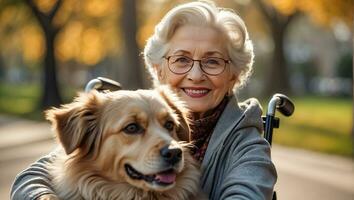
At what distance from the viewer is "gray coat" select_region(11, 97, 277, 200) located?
3.60 meters

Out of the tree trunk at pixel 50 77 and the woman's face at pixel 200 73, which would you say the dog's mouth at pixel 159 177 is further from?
the tree trunk at pixel 50 77

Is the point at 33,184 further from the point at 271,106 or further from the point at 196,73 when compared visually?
the point at 271,106

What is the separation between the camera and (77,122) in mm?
3791

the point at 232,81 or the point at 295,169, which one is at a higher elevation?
the point at 232,81

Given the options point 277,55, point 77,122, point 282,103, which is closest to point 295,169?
point 282,103

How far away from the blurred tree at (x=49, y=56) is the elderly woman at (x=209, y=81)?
21806 millimetres

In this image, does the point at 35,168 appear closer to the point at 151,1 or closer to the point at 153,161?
the point at 153,161

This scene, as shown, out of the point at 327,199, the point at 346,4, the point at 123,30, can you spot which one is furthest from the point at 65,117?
the point at 123,30

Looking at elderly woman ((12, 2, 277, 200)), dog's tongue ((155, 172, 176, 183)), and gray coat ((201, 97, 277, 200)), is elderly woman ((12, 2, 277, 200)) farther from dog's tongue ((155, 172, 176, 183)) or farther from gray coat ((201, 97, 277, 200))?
dog's tongue ((155, 172, 176, 183))

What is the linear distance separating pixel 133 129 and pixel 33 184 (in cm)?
64

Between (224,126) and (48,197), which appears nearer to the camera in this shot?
(48,197)

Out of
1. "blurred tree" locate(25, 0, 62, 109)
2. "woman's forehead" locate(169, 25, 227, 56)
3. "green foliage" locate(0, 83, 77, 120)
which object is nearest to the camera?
"woman's forehead" locate(169, 25, 227, 56)

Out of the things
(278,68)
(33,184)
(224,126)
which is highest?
(278,68)

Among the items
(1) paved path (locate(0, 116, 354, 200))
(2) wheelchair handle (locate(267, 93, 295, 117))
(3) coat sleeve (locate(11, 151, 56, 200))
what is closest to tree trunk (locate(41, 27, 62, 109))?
(1) paved path (locate(0, 116, 354, 200))
